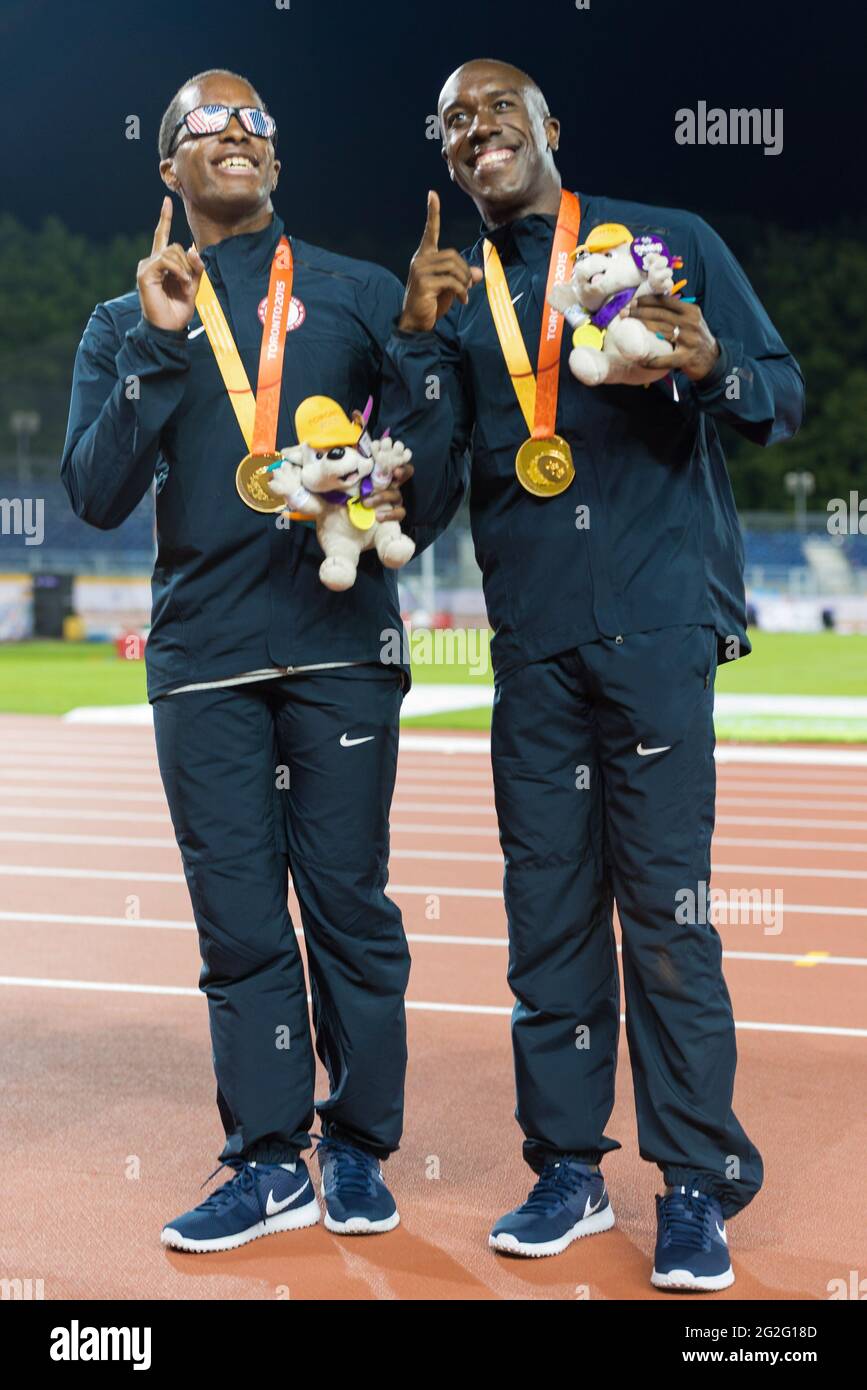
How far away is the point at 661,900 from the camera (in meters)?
3.45

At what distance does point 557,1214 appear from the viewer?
11.6 ft

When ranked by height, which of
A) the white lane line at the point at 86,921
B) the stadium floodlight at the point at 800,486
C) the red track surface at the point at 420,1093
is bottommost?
the red track surface at the point at 420,1093

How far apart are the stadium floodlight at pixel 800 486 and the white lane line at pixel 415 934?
187 ft

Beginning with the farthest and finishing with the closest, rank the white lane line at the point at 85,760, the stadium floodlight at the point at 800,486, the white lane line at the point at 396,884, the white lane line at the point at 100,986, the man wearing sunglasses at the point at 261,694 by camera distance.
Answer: the stadium floodlight at the point at 800,486, the white lane line at the point at 85,760, the white lane line at the point at 396,884, the white lane line at the point at 100,986, the man wearing sunglasses at the point at 261,694

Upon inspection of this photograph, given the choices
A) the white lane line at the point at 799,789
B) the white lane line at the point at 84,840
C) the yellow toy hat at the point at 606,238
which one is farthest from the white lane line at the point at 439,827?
the yellow toy hat at the point at 606,238

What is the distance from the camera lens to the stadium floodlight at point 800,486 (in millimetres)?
64938

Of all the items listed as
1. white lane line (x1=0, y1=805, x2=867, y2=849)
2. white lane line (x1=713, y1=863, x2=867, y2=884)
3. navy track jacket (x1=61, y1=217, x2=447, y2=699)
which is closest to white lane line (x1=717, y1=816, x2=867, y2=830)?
white lane line (x1=0, y1=805, x2=867, y2=849)

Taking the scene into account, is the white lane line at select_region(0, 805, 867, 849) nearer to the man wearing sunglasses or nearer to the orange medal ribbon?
the man wearing sunglasses

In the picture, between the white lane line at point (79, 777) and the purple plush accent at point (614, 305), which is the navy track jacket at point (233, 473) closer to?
the purple plush accent at point (614, 305)
